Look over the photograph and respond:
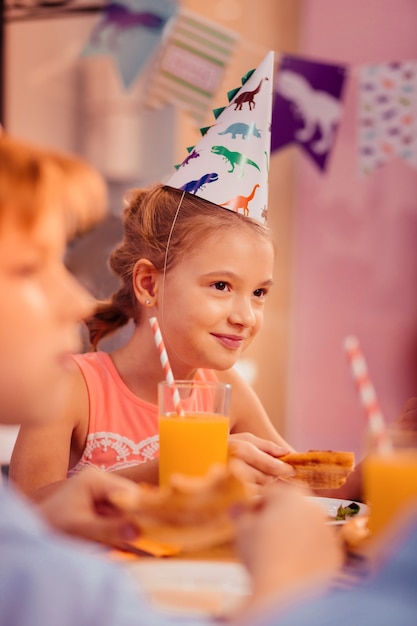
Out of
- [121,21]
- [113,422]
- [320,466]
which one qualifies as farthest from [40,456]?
[121,21]

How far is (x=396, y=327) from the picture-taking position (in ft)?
11.9

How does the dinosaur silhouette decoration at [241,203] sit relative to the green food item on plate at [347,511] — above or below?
above

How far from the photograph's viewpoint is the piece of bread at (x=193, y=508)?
711 millimetres

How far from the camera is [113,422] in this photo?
147cm

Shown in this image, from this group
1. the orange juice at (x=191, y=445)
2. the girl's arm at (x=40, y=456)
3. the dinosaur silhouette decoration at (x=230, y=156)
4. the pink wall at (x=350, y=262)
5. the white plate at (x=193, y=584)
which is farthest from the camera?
the pink wall at (x=350, y=262)

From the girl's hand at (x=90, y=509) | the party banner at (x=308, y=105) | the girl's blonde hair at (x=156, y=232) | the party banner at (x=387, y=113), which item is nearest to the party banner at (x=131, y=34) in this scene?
the party banner at (x=308, y=105)

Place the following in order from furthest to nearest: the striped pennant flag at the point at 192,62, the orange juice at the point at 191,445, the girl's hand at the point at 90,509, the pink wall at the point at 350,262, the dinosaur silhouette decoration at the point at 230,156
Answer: the pink wall at the point at 350,262 → the striped pennant flag at the point at 192,62 → the dinosaur silhouette decoration at the point at 230,156 → the orange juice at the point at 191,445 → the girl's hand at the point at 90,509

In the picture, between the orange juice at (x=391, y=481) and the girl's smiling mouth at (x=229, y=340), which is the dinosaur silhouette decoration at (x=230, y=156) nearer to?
the girl's smiling mouth at (x=229, y=340)

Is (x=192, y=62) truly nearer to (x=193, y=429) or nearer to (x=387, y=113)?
(x=387, y=113)

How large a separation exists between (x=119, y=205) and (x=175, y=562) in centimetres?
311

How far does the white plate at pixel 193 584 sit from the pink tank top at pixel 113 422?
58 centimetres

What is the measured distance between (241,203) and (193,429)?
1.53ft

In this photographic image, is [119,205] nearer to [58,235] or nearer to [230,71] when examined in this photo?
[230,71]

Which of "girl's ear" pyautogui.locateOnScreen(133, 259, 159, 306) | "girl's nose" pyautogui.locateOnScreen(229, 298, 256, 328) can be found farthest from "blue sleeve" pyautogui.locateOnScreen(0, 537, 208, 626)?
"girl's ear" pyautogui.locateOnScreen(133, 259, 159, 306)
